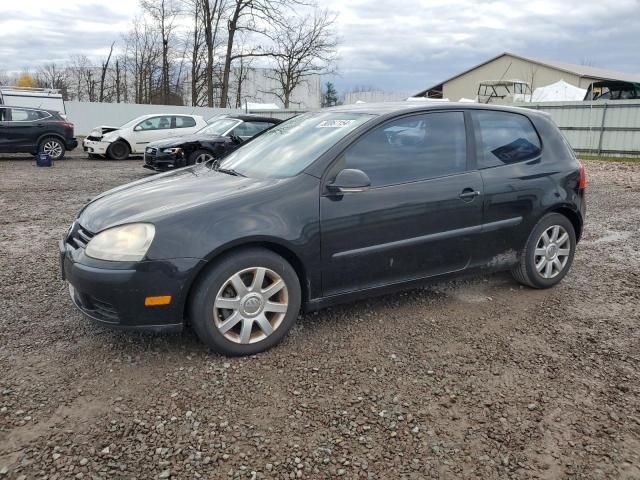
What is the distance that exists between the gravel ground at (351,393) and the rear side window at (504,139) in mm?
1128

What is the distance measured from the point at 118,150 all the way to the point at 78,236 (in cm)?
1415

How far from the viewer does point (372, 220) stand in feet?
11.3

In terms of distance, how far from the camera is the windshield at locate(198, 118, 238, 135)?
40.8 ft

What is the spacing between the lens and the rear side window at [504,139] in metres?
4.03

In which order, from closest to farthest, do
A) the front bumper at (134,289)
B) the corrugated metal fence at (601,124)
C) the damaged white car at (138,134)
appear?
1. the front bumper at (134,289)
2. the damaged white car at (138,134)
3. the corrugated metal fence at (601,124)

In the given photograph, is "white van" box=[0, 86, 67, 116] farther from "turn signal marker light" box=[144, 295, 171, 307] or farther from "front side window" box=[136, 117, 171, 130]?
"turn signal marker light" box=[144, 295, 171, 307]

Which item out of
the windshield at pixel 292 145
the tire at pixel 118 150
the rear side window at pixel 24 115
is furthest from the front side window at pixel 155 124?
the windshield at pixel 292 145

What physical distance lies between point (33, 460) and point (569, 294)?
3985 millimetres

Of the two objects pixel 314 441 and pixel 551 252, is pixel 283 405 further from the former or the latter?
pixel 551 252

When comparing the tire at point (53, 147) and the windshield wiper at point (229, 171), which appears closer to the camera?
the windshield wiper at point (229, 171)

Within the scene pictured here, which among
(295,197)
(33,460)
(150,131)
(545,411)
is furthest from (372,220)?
(150,131)

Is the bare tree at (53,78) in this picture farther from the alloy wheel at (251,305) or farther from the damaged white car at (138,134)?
the alloy wheel at (251,305)

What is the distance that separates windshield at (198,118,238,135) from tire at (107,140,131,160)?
4606 mm

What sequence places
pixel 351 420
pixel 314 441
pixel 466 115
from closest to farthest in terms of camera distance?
pixel 314 441, pixel 351 420, pixel 466 115
